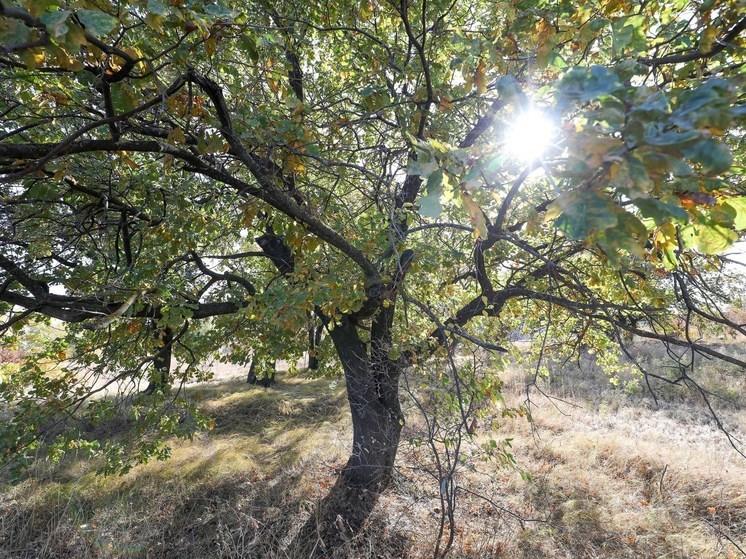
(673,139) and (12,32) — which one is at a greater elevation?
(12,32)

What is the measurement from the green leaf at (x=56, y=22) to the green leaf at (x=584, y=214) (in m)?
1.36

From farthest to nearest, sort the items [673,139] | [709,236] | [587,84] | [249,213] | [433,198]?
1. [249,213]
2. [709,236]
3. [433,198]
4. [587,84]
5. [673,139]

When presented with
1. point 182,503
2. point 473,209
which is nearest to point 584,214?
point 473,209

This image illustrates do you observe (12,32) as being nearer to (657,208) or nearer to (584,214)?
(584,214)

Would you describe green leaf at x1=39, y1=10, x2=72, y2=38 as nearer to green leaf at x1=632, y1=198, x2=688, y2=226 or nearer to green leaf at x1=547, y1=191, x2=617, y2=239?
green leaf at x1=547, y1=191, x2=617, y2=239

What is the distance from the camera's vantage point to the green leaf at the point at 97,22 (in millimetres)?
1017

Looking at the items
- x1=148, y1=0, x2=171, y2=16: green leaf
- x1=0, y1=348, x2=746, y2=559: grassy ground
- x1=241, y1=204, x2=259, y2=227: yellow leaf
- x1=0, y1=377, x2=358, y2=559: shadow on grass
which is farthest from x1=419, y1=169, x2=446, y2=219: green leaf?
x1=0, y1=377, x2=358, y2=559: shadow on grass

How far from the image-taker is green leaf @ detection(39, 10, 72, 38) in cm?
97

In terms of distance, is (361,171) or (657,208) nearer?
(657,208)

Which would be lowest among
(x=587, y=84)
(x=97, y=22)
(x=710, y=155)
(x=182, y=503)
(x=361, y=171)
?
(x=182, y=503)

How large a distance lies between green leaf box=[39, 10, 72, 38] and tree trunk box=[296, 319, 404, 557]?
3690 millimetres

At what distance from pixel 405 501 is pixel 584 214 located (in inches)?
199

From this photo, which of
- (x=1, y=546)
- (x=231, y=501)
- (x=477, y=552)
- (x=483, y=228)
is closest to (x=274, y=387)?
(x=231, y=501)

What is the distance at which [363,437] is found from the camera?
4.86 metres
